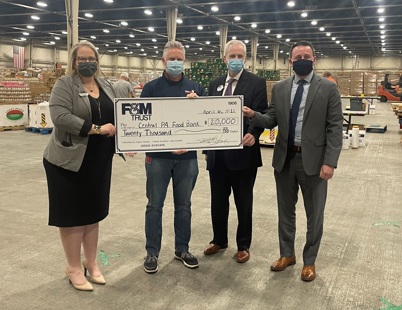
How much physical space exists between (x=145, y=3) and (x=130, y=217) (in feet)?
48.0

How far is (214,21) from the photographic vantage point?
22.0 metres

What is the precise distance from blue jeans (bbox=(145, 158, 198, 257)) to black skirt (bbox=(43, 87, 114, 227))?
17.0 inches

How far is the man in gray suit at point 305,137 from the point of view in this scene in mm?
3113

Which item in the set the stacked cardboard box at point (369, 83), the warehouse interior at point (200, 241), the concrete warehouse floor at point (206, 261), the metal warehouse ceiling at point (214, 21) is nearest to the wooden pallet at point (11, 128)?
the warehouse interior at point (200, 241)

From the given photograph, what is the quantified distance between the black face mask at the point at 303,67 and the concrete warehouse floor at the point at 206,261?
1653mm

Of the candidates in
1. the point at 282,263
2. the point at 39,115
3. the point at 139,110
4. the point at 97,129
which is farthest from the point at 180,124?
the point at 39,115

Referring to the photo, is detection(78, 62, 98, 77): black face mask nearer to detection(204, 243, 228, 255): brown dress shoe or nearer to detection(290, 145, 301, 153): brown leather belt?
detection(290, 145, 301, 153): brown leather belt

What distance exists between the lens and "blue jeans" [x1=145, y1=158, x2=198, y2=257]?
3348 millimetres

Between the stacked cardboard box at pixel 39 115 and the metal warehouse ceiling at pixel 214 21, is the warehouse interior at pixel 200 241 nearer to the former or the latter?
the stacked cardboard box at pixel 39 115

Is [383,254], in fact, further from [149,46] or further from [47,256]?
[149,46]

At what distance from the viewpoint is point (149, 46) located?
117ft

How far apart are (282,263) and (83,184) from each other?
1784 millimetres

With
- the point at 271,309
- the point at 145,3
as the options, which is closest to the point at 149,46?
the point at 145,3

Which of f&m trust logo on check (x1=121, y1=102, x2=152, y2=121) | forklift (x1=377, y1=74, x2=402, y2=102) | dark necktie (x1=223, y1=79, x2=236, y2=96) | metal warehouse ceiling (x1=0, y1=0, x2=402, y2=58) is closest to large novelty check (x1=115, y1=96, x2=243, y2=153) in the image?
f&m trust logo on check (x1=121, y1=102, x2=152, y2=121)
